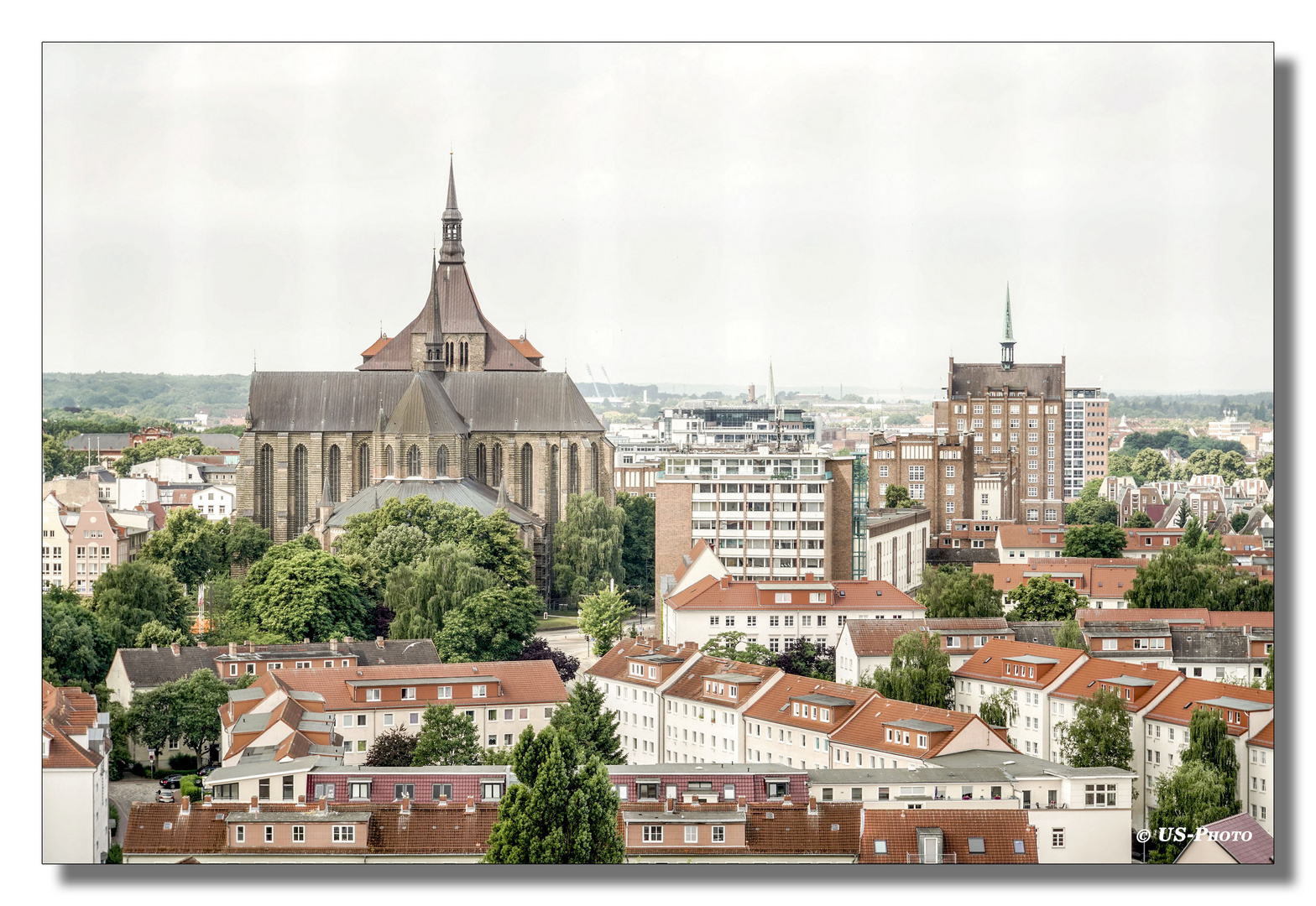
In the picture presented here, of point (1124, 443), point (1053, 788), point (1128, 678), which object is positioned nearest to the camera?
point (1053, 788)

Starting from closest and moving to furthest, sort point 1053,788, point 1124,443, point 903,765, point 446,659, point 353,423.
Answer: point 1053,788
point 903,765
point 446,659
point 353,423
point 1124,443

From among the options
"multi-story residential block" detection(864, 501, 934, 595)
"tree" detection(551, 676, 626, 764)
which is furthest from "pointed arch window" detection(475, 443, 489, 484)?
"tree" detection(551, 676, 626, 764)

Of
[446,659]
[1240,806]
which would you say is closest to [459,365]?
[446,659]

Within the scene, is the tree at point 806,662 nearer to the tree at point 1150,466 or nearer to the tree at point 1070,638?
the tree at point 1070,638

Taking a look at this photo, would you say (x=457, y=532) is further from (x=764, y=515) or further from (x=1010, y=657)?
(x=1010, y=657)

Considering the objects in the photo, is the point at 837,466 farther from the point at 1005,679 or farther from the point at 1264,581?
the point at 1005,679

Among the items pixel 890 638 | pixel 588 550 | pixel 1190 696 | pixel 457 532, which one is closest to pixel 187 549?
pixel 457 532

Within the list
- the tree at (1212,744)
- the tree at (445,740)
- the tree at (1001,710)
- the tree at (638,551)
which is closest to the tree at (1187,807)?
the tree at (1212,744)
